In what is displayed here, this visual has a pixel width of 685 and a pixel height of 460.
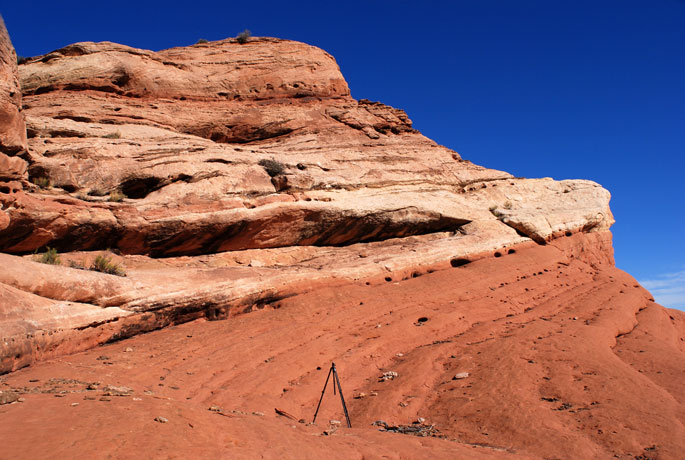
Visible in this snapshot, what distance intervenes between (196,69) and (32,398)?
62.0ft

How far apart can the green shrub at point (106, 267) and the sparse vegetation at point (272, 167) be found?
5534 mm

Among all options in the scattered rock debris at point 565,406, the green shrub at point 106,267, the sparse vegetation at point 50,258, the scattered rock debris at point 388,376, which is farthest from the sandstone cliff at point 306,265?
the sparse vegetation at point 50,258

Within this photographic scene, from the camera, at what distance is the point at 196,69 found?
2220 centimetres

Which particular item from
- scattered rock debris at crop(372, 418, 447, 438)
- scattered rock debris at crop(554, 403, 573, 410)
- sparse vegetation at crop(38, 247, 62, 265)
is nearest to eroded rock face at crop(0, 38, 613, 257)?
sparse vegetation at crop(38, 247, 62, 265)

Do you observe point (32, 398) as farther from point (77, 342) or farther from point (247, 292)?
point (247, 292)

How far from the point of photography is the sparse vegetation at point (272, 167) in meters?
15.6

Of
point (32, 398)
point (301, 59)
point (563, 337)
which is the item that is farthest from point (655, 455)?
point (301, 59)

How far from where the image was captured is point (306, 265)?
14008 mm

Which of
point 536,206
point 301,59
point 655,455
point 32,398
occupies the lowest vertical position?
point 32,398

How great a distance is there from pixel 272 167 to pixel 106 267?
5.96 metres

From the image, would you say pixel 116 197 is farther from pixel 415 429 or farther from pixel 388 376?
pixel 415 429

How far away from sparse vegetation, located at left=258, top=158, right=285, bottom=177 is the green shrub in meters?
5.53

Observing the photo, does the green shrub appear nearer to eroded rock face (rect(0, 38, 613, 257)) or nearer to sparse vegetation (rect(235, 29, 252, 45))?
eroded rock face (rect(0, 38, 613, 257))

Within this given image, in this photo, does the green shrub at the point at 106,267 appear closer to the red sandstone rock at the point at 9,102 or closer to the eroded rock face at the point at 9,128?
the eroded rock face at the point at 9,128
